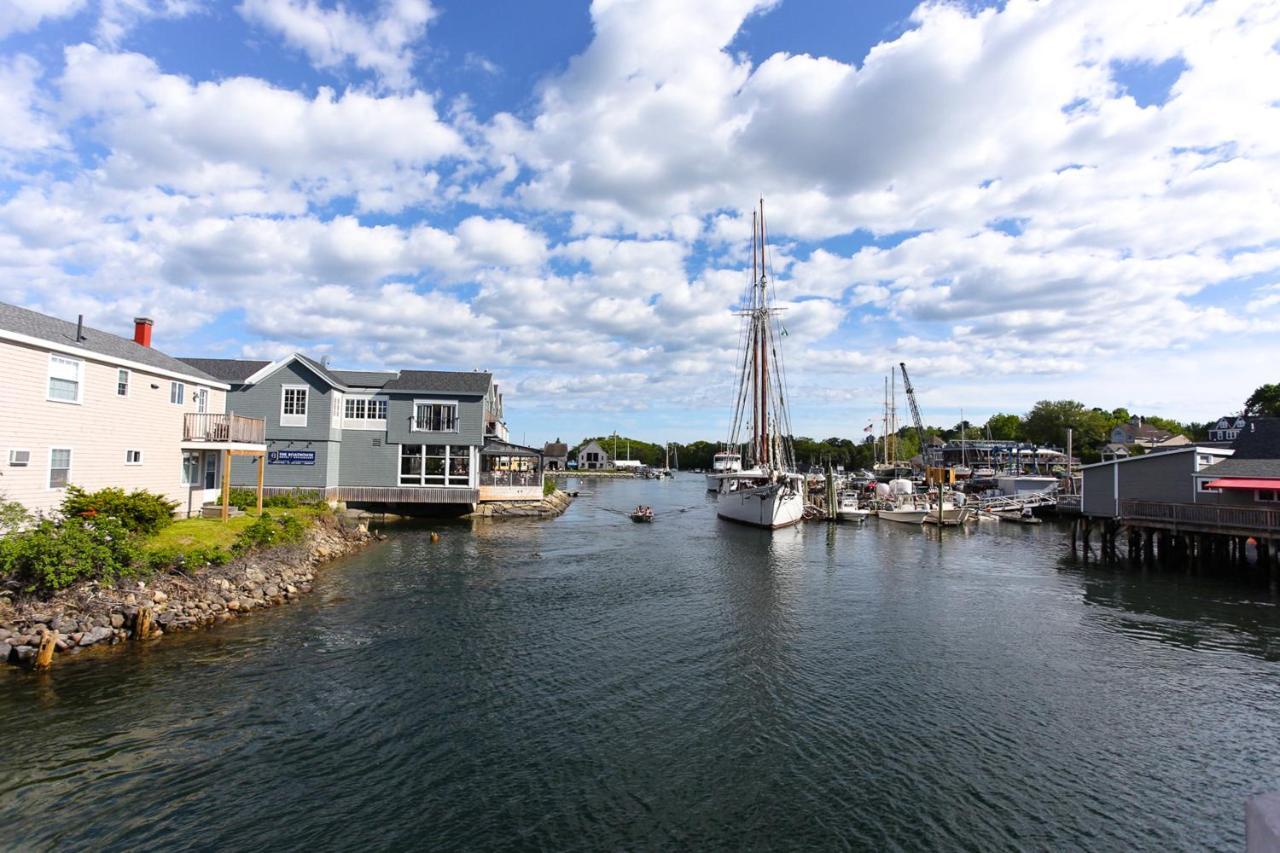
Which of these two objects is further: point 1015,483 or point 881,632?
point 1015,483

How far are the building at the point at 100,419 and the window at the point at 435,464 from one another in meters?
14.3

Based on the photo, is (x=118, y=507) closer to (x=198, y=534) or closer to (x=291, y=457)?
(x=198, y=534)

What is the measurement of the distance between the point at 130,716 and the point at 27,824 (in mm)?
3551

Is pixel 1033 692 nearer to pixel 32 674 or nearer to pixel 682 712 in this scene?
pixel 682 712

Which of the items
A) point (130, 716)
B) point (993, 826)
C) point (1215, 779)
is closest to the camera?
point (993, 826)

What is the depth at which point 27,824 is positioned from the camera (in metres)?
9.17

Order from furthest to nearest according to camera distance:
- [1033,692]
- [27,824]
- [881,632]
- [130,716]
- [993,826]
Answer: [881,632] < [1033,692] < [130,716] < [993,826] < [27,824]

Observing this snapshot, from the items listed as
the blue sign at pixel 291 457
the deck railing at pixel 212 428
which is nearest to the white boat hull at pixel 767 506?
the blue sign at pixel 291 457

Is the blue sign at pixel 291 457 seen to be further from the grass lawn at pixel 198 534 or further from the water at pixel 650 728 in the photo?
the water at pixel 650 728

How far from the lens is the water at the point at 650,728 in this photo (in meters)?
9.71

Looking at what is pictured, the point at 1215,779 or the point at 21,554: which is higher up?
the point at 21,554

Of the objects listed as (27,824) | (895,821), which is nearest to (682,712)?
(895,821)

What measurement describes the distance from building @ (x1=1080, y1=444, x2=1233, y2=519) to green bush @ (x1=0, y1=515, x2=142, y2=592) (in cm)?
4610

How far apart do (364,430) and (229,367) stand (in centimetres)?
971
